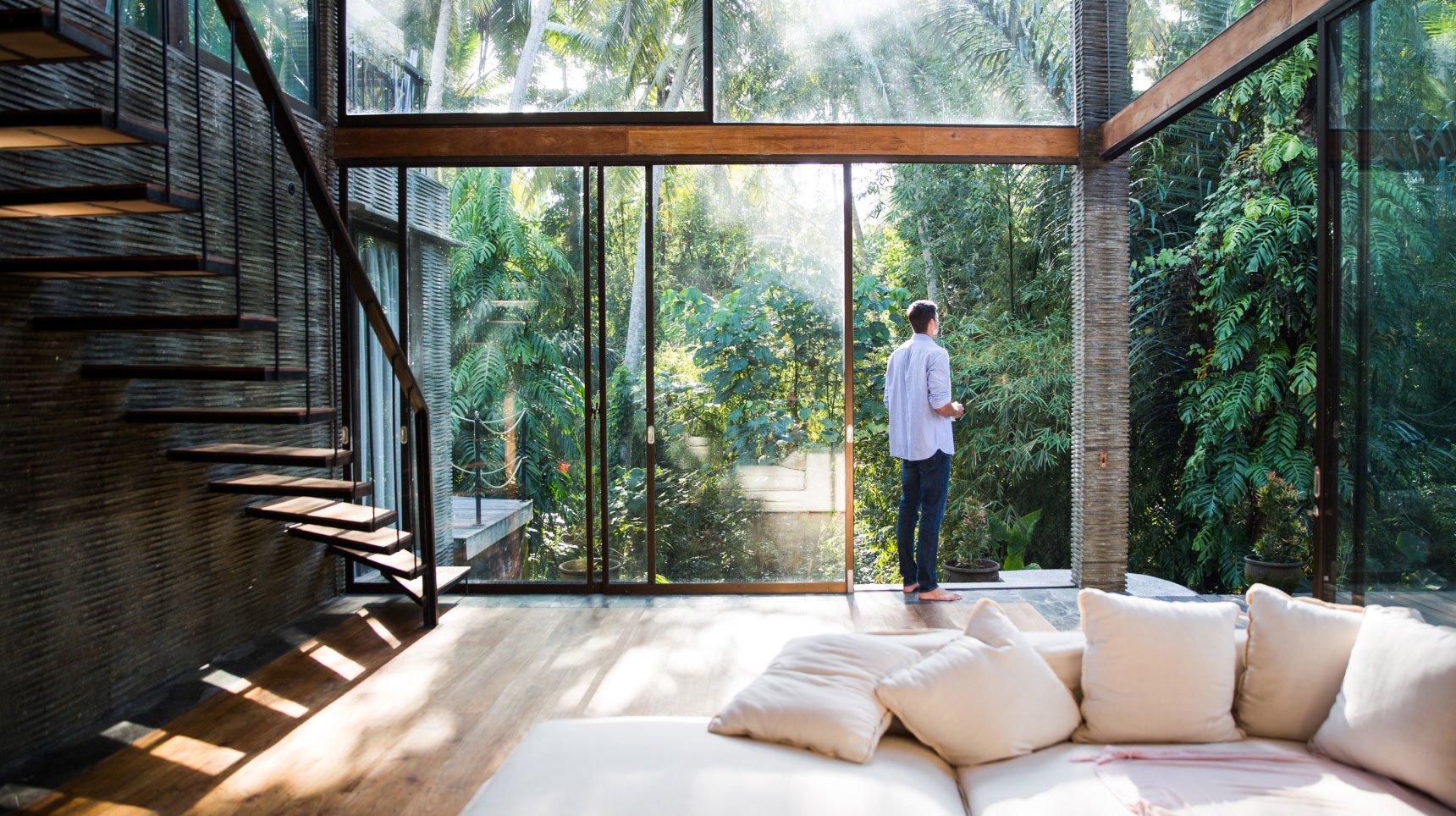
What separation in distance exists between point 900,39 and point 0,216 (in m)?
4.22

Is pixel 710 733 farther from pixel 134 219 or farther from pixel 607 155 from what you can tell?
pixel 607 155

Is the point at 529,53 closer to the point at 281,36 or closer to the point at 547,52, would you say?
the point at 547,52

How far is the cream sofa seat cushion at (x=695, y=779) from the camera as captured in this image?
6.33 feet

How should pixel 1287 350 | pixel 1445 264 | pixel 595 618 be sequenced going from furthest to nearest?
pixel 1287 350
pixel 595 618
pixel 1445 264

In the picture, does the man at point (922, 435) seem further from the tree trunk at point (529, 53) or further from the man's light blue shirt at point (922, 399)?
the tree trunk at point (529, 53)

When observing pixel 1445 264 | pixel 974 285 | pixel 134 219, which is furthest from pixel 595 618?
pixel 974 285

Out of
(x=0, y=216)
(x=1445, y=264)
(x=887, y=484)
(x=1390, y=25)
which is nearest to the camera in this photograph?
(x=1445, y=264)

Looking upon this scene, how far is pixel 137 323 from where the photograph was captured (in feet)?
10.6

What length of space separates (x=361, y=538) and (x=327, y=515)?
0.22m

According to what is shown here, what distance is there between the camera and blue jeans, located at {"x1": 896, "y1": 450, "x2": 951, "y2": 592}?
4.97m

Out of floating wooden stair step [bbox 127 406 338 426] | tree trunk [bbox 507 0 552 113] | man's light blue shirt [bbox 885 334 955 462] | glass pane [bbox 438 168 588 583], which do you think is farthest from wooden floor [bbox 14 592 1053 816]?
tree trunk [bbox 507 0 552 113]

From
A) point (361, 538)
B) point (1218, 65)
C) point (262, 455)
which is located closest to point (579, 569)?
point (361, 538)

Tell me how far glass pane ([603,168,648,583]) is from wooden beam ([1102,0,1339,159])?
252cm

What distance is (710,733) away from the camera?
2332 millimetres
